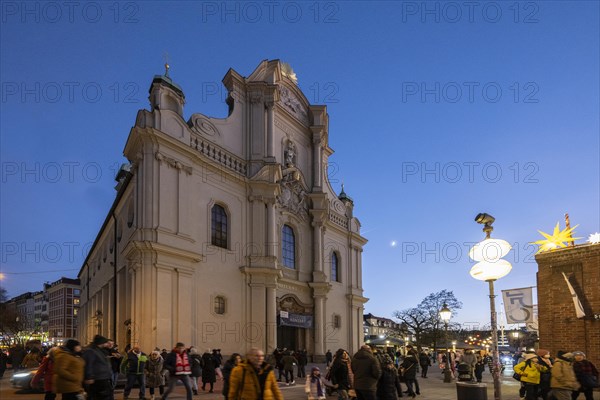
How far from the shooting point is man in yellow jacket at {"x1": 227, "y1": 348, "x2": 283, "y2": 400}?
7.36 meters

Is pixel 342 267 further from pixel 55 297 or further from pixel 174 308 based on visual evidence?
pixel 55 297

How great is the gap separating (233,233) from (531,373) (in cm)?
2282

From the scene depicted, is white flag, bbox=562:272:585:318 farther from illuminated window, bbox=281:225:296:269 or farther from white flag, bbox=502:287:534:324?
illuminated window, bbox=281:225:296:269

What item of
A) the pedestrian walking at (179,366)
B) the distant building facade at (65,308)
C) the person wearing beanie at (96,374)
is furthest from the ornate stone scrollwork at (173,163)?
the distant building facade at (65,308)

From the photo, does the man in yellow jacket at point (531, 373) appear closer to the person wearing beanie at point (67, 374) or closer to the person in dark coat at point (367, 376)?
the person in dark coat at point (367, 376)

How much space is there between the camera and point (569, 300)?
16.2 m

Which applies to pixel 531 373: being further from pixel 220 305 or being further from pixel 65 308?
pixel 65 308

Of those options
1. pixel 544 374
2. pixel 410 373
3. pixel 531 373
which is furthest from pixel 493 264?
pixel 410 373

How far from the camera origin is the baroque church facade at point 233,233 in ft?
92.7

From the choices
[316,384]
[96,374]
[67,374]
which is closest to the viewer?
[67,374]

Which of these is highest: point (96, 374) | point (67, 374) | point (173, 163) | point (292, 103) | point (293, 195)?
point (292, 103)

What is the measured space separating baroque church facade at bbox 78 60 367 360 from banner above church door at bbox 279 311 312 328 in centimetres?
11

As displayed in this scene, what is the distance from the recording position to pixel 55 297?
12962cm

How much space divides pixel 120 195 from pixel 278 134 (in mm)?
10900
